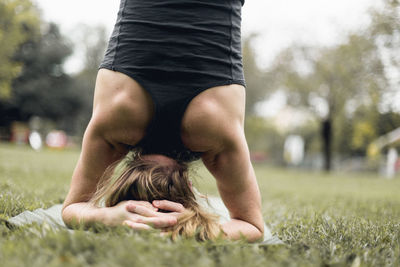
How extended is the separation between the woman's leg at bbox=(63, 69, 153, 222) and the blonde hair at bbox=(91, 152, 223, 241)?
3.9 inches

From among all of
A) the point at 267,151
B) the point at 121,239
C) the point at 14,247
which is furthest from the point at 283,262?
the point at 267,151

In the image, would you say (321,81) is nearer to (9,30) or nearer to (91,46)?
(9,30)

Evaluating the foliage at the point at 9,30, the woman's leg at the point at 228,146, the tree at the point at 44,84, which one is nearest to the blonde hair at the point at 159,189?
the woman's leg at the point at 228,146

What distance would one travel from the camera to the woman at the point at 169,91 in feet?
5.71

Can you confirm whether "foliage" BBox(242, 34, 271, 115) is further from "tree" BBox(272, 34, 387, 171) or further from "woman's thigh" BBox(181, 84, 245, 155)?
"woman's thigh" BBox(181, 84, 245, 155)

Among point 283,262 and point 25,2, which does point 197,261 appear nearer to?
point 283,262

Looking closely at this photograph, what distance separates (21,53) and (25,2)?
48.0 feet

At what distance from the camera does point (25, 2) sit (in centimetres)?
1358

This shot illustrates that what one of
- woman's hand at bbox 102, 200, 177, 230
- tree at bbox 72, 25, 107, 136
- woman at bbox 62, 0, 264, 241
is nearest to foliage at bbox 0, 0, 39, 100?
woman at bbox 62, 0, 264, 241

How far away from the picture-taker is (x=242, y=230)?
6.24ft

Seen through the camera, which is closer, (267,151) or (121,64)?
(121,64)

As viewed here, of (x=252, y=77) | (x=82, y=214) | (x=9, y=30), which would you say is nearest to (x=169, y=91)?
(x=82, y=214)

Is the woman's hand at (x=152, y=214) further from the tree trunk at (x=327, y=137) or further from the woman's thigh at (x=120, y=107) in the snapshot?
the tree trunk at (x=327, y=137)

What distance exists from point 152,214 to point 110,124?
0.47 m
